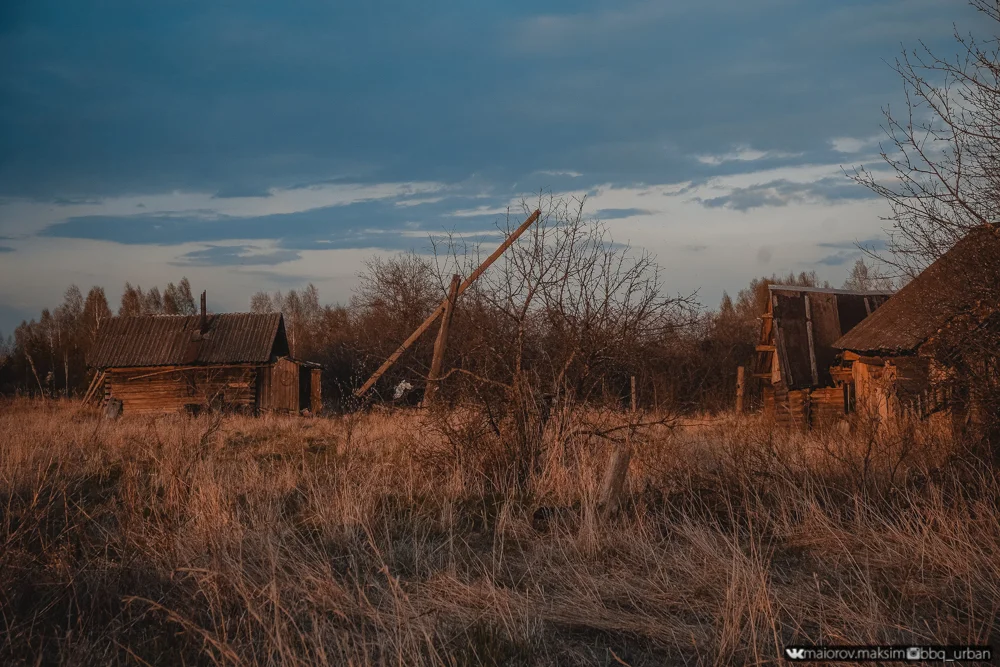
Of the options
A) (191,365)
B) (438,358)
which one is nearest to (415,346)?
(438,358)

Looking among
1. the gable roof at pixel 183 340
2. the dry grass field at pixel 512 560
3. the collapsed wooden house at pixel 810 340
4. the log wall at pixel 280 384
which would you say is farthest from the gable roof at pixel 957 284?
the gable roof at pixel 183 340

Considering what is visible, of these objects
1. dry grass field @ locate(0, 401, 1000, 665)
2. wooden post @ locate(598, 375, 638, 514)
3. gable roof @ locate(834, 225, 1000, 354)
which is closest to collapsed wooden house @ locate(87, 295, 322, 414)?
dry grass field @ locate(0, 401, 1000, 665)

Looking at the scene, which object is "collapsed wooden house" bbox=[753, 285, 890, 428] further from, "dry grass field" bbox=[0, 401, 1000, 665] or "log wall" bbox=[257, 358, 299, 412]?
"log wall" bbox=[257, 358, 299, 412]

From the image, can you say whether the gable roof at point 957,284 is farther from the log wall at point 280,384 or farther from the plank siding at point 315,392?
the log wall at point 280,384

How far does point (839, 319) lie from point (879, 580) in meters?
17.5

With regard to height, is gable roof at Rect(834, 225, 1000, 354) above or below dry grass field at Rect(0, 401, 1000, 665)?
above

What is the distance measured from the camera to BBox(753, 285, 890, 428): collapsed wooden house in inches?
769

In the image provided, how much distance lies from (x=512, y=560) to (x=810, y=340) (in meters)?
17.0

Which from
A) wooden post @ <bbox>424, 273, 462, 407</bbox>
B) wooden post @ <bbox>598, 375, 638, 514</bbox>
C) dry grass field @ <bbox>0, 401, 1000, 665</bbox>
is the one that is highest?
wooden post @ <bbox>424, 273, 462, 407</bbox>

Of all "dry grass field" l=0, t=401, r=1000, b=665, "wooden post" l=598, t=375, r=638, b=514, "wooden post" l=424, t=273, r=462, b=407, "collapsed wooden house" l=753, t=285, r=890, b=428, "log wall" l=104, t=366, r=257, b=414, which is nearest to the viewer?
"dry grass field" l=0, t=401, r=1000, b=665

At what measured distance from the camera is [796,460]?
6746 mm

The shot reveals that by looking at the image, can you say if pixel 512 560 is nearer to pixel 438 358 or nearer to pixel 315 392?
pixel 438 358

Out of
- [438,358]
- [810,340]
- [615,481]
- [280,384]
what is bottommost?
[615,481]

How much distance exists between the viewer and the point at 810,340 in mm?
20000
